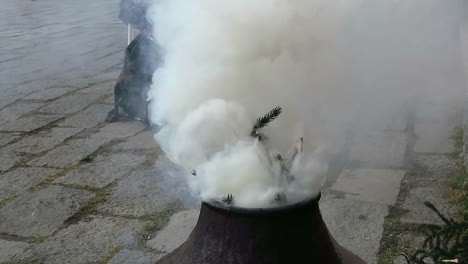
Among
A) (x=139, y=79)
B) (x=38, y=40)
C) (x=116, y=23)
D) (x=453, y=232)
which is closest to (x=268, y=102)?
(x=453, y=232)

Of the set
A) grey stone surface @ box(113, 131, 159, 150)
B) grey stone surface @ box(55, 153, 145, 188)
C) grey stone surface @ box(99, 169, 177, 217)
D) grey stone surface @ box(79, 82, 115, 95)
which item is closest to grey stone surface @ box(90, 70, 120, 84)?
grey stone surface @ box(79, 82, 115, 95)

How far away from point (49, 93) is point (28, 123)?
999 mm

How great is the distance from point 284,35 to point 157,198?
1984 millimetres

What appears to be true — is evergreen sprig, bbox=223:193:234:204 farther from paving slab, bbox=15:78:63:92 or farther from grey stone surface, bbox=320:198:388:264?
paving slab, bbox=15:78:63:92

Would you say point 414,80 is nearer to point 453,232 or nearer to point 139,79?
point 139,79

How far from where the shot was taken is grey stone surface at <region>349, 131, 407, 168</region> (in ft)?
12.9

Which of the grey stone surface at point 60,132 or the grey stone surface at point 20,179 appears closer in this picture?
the grey stone surface at point 20,179

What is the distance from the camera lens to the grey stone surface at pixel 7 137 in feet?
15.4

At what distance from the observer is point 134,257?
287 centimetres

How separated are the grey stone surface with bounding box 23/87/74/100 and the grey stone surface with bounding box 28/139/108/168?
4.92ft

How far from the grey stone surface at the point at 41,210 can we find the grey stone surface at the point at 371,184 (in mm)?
1616

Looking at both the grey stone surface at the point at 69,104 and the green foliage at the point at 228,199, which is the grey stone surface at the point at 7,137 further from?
the green foliage at the point at 228,199

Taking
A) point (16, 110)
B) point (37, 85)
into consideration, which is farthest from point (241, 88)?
point (37, 85)

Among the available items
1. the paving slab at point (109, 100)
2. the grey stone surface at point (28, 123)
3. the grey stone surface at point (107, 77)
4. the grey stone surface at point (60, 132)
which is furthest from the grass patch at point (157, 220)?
the grey stone surface at point (107, 77)
